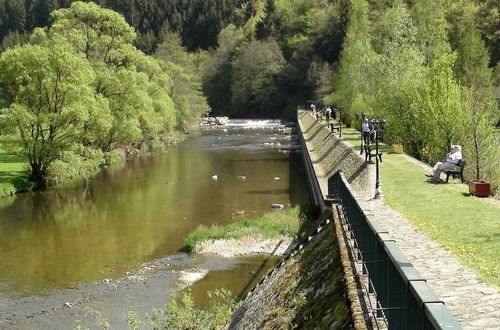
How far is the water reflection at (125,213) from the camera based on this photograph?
69.6ft

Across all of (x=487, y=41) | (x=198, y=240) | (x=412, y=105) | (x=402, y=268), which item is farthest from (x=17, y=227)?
(x=487, y=41)

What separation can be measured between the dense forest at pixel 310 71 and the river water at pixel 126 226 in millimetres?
5451

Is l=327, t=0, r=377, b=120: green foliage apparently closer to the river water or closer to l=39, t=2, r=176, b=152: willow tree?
the river water

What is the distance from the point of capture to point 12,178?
36.8 m

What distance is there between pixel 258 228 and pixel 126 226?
6975 millimetres

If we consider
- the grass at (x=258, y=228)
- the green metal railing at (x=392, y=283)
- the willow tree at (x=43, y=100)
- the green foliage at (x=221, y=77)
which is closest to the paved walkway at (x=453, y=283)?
the green metal railing at (x=392, y=283)

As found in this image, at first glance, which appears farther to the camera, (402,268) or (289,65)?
(289,65)

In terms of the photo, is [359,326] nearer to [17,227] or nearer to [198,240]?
[198,240]

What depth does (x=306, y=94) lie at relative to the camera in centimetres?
A: 10588


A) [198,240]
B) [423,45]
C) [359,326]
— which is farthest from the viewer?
[423,45]

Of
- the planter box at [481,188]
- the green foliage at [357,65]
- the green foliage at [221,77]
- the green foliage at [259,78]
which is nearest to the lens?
the planter box at [481,188]

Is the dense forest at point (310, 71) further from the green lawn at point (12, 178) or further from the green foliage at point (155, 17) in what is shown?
the green foliage at point (155, 17)

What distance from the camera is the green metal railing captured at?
522 centimetres

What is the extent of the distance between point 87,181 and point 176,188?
24.8 ft
